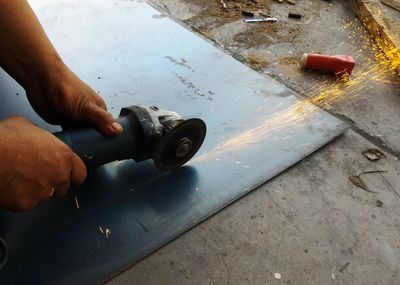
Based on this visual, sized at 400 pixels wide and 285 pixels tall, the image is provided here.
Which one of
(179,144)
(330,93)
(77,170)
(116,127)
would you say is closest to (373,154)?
(330,93)

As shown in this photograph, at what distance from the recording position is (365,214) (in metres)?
1.50

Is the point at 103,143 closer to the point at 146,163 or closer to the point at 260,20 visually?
the point at 146,163

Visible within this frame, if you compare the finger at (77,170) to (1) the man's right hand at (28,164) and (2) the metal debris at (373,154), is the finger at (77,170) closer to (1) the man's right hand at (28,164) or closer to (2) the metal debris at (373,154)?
(1) the man's right hand at (28,164)

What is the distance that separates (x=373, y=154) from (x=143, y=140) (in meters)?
1.08

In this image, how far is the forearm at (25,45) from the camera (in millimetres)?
1398

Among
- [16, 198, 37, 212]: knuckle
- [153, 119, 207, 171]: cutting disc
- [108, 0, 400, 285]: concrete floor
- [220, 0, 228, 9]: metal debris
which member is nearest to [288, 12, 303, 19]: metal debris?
[220, 0, 228, 9]: metal debris

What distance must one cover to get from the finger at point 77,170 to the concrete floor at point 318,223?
0.35 m

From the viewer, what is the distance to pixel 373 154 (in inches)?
68.7

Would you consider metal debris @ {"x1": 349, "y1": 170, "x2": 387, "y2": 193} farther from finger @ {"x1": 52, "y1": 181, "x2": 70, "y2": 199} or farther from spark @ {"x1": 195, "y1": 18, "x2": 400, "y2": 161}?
finger @ {"x1": 52, "y1": 181, "x2": 70, "y2": 199}

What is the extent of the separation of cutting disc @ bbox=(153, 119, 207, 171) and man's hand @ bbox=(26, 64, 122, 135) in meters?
0.18

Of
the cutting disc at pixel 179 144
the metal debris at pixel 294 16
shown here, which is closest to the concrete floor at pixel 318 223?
the cutting disc at pixel 179 144

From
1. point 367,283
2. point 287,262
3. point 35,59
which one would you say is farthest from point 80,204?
point 367,283

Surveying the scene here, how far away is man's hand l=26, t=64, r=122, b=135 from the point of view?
1305 millimetres

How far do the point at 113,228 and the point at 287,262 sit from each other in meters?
0.63
